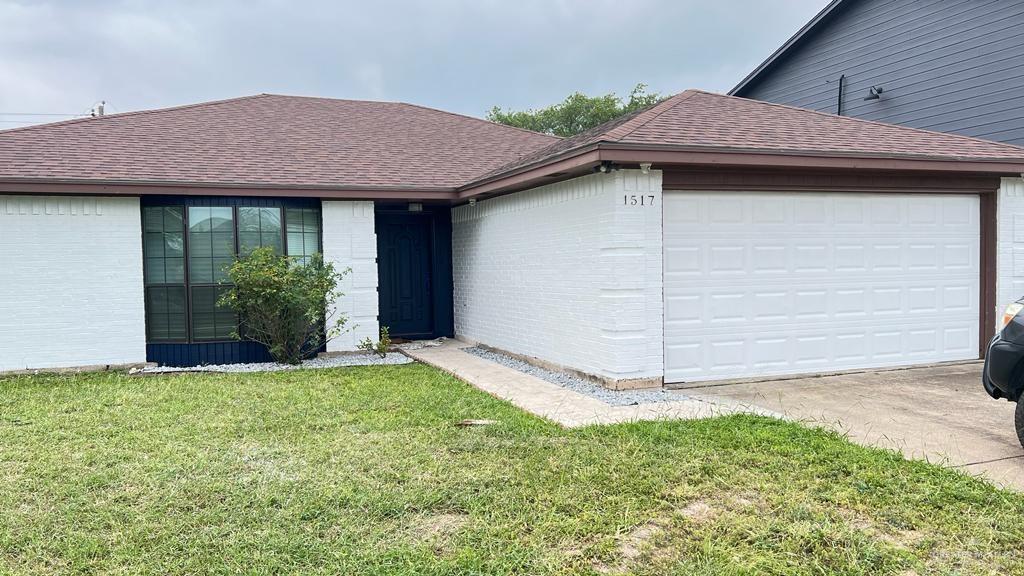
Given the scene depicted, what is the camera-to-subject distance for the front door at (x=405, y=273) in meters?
12.6

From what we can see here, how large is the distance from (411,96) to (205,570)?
3385 cm

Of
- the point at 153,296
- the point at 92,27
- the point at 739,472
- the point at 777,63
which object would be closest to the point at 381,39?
the point at 92,27

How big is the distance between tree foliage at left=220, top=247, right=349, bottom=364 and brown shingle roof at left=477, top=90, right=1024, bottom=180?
9.66 feet

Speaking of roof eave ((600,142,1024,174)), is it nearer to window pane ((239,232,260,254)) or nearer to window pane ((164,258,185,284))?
window pane ((239,232,260,254))

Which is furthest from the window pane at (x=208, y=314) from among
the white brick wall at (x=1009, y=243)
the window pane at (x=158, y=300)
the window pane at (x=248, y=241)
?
the white brick wall at (x=1009, y=243)

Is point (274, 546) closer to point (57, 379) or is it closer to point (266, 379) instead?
point (266, 379)

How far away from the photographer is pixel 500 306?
10.9 metres

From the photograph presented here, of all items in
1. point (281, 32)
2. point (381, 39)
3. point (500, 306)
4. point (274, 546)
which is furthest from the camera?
point (381, 39)

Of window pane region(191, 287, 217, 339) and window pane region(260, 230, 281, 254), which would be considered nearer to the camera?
window pane region(191, 287, 217, 339)

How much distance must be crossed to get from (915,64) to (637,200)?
928 centimetres

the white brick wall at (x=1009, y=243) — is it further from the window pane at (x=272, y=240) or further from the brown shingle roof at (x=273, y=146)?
the window pane at (x=272, y=240)

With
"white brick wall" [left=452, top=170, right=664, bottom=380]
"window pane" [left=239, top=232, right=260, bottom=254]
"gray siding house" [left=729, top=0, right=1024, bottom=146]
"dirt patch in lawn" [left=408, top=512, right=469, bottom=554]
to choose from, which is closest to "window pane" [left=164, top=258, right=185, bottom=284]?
"window pane" [left=239, top=232, right=260, bottom=254]

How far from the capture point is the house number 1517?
7637mm

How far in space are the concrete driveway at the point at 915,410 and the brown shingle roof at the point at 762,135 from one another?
2489 millimetres
